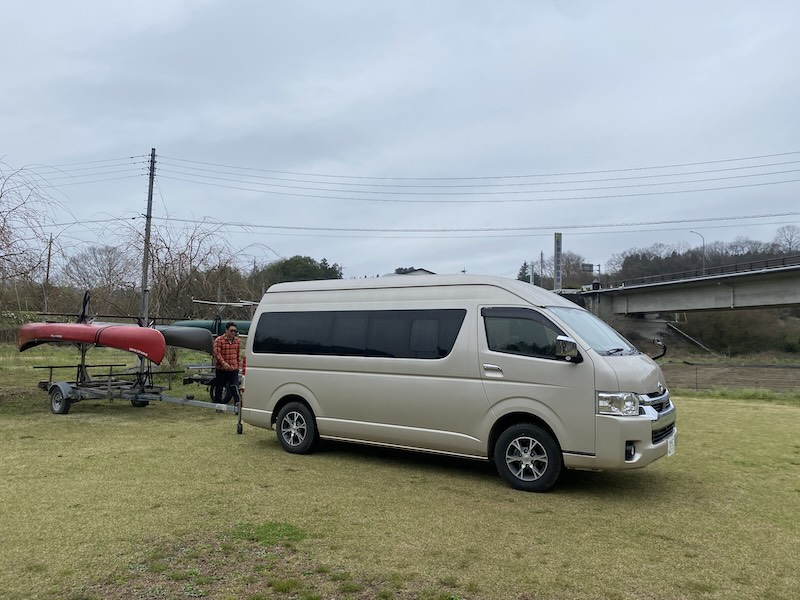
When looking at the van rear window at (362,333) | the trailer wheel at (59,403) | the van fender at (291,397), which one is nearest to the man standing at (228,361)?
the trailer wheel at (59,403)

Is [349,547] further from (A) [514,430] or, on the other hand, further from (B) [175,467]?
(B) [175,467]

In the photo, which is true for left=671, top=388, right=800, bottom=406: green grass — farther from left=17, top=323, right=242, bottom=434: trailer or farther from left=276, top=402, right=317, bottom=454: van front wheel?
left=17, top=323, right=242, bottom=434: trailer

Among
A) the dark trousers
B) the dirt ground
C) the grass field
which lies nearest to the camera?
the grass field

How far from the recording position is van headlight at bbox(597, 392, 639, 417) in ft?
19.6

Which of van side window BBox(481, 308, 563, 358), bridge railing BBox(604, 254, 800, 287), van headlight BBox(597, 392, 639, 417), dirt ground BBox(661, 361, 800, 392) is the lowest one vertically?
dirt ground BBox(661, 361, 800, 392)

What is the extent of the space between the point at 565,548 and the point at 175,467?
4.88 meters

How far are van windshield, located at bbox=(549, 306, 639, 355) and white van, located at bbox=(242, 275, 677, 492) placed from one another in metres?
0.03

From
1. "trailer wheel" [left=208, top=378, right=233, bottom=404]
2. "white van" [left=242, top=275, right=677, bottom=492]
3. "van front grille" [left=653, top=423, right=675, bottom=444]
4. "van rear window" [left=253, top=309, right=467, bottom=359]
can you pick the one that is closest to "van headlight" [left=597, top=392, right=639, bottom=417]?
"white van" [left=242, top=275, right=677, bottom=492]

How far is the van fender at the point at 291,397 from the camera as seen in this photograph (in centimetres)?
811

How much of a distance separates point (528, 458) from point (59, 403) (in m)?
9.71

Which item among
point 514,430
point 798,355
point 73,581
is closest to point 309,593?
point 73,581

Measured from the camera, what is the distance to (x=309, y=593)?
3.86 metres

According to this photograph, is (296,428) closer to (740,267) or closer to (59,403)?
(59,403)

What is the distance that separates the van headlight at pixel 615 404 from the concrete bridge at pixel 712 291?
31817 mm
